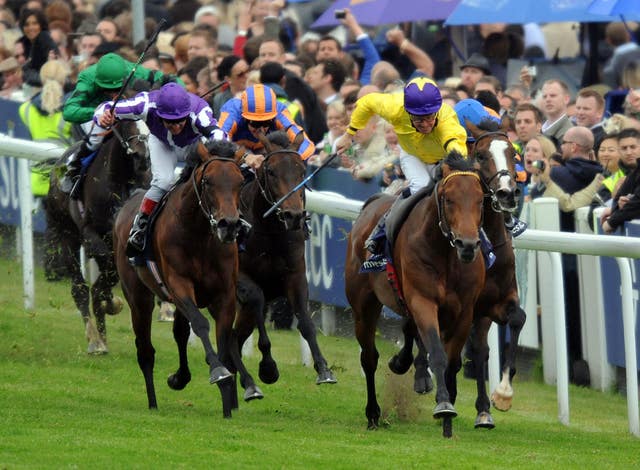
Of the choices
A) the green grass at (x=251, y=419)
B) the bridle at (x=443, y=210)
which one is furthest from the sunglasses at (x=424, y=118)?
the green grass at (x=251, y=419)

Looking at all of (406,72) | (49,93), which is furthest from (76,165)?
(406,72)

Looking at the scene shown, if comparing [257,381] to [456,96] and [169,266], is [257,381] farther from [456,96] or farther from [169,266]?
[456,96]

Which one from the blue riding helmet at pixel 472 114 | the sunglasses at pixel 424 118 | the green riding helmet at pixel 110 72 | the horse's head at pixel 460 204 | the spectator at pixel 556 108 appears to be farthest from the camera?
the spectator at pixel 556 108

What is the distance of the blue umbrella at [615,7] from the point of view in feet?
43.4

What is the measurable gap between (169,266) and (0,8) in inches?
566

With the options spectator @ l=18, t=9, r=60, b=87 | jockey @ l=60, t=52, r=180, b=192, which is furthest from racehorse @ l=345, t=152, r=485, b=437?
spectator @ l=18, t=9, r=60, b=87

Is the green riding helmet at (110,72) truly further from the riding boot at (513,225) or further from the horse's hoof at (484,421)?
the horse's hoof at (484,421)

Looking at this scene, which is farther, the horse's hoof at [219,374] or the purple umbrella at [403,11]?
the purple umbrella at [403,11]

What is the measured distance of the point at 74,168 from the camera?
12.8 meters

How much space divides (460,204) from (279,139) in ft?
6.07

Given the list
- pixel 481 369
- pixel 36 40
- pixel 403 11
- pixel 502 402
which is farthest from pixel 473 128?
pixel 36 40

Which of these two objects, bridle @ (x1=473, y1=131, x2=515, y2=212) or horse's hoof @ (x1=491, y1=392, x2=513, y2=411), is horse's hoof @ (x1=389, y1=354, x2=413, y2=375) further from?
bridle @ (x1=473, y1=131, x2=515, y2=212)

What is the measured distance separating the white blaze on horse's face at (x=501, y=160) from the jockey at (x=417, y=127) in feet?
0.57

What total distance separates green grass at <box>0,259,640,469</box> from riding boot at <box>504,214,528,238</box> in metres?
1.19
